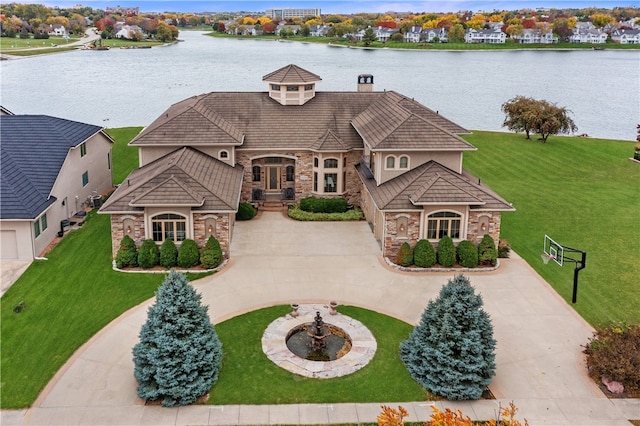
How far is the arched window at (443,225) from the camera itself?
24438mm

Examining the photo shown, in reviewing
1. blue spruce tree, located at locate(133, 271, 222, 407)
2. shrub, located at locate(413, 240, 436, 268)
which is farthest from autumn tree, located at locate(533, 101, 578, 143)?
blue spruce tree, located at locate(133, 271, 222, 407)

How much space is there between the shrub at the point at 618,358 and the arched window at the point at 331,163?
16.5 metres

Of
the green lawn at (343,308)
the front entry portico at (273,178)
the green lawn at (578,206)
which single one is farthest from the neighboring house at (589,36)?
the front entry portico at (273,178)

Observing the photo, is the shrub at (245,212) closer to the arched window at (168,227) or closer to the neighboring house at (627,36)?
the arched window at (168,227)

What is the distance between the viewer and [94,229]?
91.1ft

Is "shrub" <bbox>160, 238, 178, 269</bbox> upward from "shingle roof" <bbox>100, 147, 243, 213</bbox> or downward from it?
downward

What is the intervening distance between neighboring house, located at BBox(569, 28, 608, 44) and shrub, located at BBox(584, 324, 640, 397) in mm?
172574

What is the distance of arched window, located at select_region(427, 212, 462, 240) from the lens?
80.2ft

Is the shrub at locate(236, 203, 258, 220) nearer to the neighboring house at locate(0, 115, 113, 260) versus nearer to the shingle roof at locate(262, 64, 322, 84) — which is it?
the shingle roof at locate(262, 64, 322, 84)

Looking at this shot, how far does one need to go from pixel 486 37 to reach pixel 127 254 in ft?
532

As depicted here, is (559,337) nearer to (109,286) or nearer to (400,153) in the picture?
(400,153)

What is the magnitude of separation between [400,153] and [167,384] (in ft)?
49.8

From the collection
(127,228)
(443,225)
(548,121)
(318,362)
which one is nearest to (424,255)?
(443,225)

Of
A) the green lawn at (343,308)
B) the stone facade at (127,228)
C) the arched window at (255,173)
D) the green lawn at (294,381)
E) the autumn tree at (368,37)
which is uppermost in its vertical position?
the autumn tree at (368,37)
